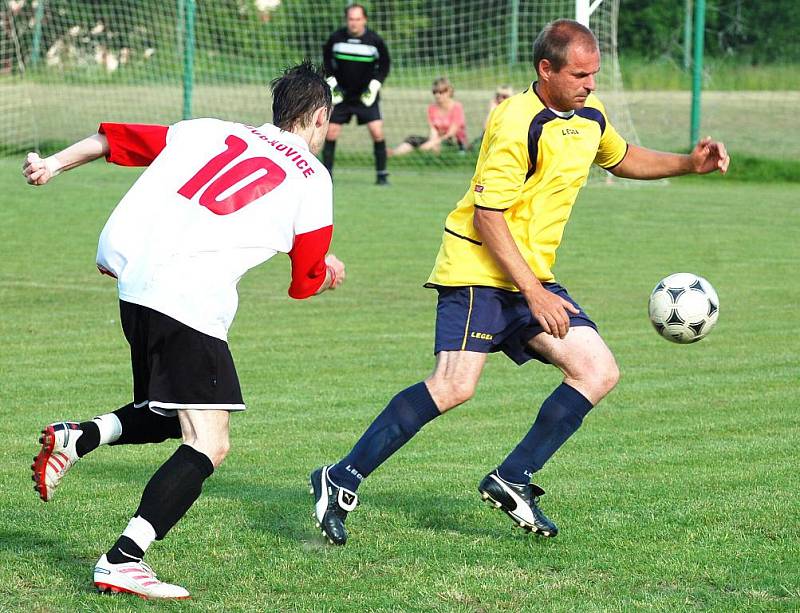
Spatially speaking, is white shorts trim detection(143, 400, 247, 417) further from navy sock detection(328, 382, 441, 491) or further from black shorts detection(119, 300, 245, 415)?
navy sock detection(328, 382, 441, 491)

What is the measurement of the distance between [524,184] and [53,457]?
6.46 feet

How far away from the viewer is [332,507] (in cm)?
496

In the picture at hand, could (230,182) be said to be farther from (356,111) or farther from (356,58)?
(356,111)

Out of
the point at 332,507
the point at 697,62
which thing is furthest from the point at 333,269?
the point at 697,62

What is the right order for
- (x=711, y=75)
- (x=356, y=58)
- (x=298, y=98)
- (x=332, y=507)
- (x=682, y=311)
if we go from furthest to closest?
(x=711, y=75) < (x=356, y=58) < (x=682, y=311) < (x=332, y=507) < (x=298, y=98)

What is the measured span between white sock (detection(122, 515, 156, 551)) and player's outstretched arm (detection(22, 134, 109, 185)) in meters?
1.19

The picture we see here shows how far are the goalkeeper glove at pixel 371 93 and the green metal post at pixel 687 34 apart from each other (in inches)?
360

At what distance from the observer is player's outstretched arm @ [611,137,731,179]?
5.57m

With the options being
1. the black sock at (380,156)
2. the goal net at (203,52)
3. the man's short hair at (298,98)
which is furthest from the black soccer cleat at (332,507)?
the goal net at (203,52)

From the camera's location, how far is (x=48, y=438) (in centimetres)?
471

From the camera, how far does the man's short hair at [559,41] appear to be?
16.4 feet

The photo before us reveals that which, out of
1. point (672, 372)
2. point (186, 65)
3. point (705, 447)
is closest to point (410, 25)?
point (186, 65)

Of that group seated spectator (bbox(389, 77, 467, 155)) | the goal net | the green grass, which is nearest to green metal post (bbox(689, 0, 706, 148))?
the goal net

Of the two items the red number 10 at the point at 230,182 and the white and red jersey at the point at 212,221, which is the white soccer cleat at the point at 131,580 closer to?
the white and red jersey at the point at 212,221
